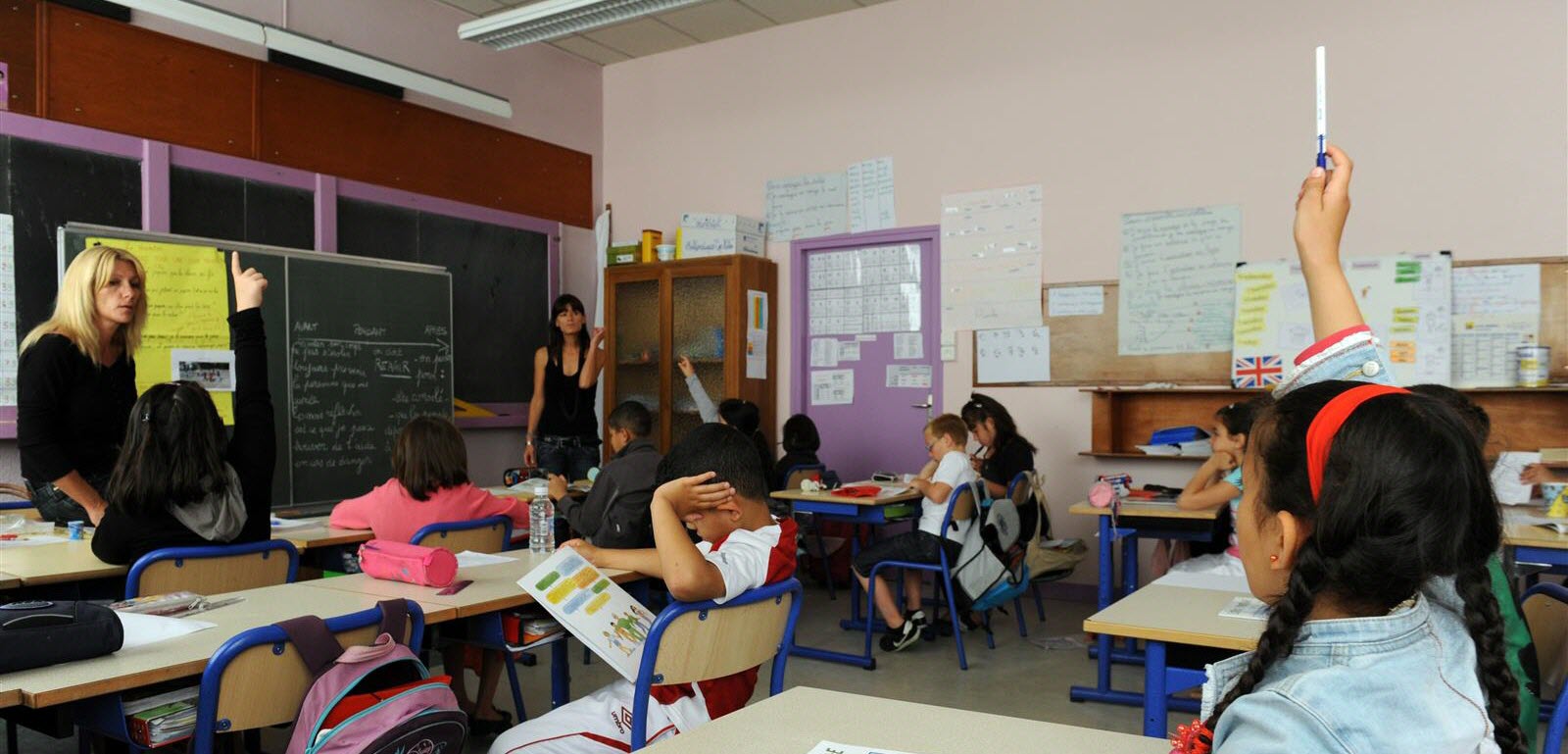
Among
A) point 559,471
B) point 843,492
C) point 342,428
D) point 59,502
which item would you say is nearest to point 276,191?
point 342,428

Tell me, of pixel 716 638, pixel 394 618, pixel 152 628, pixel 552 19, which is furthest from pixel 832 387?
pixel 152 628

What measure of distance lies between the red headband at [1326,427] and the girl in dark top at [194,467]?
2365mm

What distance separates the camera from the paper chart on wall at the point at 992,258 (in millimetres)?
5957

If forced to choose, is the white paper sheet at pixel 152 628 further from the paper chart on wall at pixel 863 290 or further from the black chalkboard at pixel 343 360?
the paper chart on wall at pixel 863 290

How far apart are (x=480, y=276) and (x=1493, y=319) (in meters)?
5.31

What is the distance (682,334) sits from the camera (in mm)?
6863

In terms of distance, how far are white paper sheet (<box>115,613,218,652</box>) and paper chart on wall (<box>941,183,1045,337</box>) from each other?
4710 mm

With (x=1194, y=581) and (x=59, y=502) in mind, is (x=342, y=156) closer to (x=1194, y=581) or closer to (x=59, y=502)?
(x=59, y=502)

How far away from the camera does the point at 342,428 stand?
5.50m

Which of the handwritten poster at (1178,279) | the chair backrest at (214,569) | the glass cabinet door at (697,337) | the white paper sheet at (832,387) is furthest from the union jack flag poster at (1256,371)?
the chair backrest at (214,569)

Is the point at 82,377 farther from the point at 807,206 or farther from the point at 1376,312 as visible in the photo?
the point at 1376,312

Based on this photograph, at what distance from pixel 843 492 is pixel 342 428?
258cm

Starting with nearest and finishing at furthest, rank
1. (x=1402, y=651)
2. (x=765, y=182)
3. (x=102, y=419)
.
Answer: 1. (x=1402, y=651)
2. (x=102, y=419)
3. (x=765, y=182)

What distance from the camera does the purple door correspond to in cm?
638
